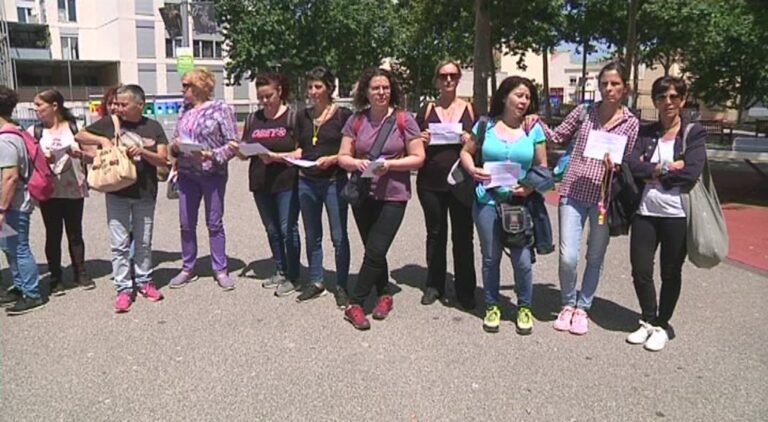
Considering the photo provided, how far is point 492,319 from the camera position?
4.77 metres

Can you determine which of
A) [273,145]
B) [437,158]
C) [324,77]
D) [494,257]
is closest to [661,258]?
[494,257]

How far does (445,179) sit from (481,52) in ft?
34.8

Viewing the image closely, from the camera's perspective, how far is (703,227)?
171 inches

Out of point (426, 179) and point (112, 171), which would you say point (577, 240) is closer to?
point (426, 179)

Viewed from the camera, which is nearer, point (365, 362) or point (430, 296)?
point (365, 362)

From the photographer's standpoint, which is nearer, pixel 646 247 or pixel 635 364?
pixel 635 364

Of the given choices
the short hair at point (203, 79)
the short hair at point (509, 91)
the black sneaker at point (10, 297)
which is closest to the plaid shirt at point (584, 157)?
the short hair at point (509, 91)

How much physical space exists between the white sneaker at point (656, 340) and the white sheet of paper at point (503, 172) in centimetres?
144

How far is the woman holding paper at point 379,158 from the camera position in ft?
15.4

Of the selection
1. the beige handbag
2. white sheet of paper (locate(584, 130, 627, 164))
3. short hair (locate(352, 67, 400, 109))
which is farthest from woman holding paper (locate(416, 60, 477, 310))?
the beige handbag

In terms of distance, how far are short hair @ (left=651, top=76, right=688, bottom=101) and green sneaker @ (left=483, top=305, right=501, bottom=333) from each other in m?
1.89

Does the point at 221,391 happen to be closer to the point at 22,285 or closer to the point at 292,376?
the point at 292,376

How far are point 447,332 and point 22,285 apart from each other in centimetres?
346

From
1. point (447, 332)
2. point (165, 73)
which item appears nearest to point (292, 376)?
point (447, 332)
